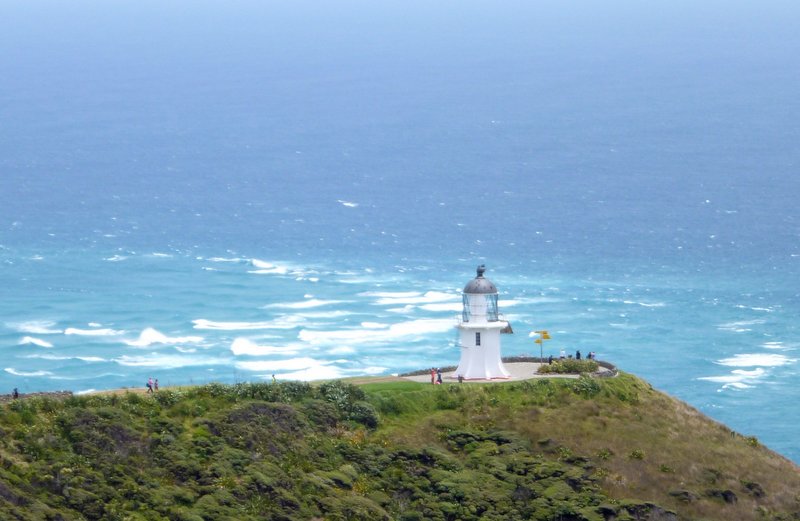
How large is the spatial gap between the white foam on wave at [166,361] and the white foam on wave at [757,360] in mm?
34954

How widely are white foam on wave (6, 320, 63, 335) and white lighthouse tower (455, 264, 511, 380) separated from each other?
68964mm

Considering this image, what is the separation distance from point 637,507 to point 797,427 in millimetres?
53998

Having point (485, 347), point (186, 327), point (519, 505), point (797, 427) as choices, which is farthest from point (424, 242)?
point (519, 505)

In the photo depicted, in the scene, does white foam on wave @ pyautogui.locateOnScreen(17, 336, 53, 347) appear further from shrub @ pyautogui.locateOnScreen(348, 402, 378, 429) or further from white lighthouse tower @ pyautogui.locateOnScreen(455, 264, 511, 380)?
shrub @ pyautogui.locateOnScreen(348, 402, 378, 429)

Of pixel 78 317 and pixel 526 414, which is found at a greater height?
pixel 78 317

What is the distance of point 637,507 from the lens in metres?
75.5

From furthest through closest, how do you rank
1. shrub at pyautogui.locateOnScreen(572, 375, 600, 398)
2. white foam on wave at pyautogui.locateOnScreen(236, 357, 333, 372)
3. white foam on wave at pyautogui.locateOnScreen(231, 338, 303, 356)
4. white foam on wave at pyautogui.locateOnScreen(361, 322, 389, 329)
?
→ 1. white foam on wave at pyautogui.locateOnScreen(361, 322, 389, 329)
2. white foam on wave at pyautogui.locateOnScreen(231, 338, 303, 356)
3. white foam on wave at pyautogui.locateOnScreen(236, 357, 333, 372)
4. shrub at pyautogui.locateOnScreen(572, 375, 600, 398)

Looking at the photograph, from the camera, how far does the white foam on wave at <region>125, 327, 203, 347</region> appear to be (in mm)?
145250

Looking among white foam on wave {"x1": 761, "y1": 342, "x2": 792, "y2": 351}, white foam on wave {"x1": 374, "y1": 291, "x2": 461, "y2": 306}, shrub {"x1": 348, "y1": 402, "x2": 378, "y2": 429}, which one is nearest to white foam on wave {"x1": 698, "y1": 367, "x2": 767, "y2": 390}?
white foam on wave {"x1": 761, "y1": 342, "x2": 792, "y2": 351}

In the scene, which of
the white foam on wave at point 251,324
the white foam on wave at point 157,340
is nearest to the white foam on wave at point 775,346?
the white foam on wave at point 251,324

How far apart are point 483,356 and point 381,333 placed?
60078 mm

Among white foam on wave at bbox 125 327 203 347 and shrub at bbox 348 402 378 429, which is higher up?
white foam on wave at bbox 125 327 203 347

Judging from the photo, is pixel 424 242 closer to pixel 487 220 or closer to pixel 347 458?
pixel 487 220

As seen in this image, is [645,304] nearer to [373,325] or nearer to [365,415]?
[373,325]
